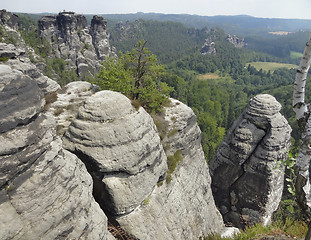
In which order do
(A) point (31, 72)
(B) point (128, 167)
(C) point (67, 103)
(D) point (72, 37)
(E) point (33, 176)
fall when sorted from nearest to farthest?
(E) point (33, 176), (B) point (128, 167), (C) point (67, 103), (A) point (31, 72), (D) point (72, 37)

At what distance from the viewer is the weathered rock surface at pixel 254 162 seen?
22703 mm

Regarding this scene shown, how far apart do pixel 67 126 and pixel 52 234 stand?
6.72 meters

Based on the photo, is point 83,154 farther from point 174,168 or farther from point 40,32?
point 40,32

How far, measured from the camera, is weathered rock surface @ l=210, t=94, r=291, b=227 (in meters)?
22.7

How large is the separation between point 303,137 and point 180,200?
40.9ft

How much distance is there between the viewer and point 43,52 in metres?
84.5

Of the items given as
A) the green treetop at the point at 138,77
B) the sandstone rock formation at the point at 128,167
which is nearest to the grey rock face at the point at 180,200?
the sandstone rock formation at the point at 128,167

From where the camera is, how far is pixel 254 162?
77.2ft

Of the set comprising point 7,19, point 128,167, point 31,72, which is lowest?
point 128,167

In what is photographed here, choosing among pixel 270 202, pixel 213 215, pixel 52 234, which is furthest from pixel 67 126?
pixel 270 202

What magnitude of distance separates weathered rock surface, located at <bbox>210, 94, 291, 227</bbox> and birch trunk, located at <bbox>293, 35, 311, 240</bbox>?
58.9ft

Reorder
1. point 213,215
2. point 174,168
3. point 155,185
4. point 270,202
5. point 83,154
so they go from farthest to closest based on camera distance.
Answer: point 270,202
point 213,215
point 174,168
point 155,185
point 83,154

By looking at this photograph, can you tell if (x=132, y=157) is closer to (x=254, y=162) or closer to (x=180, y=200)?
(x=180, y=200)

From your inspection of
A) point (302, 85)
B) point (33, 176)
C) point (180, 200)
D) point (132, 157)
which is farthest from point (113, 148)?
point (302, 85)
